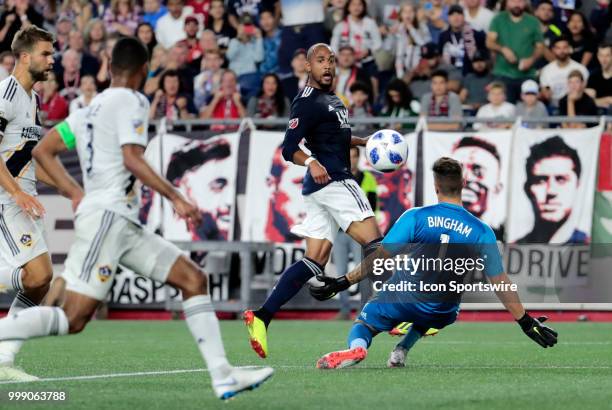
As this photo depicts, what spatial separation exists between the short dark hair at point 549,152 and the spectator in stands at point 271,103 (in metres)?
3.81

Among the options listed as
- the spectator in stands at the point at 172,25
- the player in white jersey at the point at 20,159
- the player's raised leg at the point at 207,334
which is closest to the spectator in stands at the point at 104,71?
the spectator in stands at the point at 172,25

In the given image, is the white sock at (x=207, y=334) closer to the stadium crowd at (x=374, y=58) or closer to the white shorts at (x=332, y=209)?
the white shorts at (x=332, y=209)

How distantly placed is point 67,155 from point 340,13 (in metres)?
5.07

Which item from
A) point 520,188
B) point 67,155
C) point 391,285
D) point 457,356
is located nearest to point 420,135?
point 520,188

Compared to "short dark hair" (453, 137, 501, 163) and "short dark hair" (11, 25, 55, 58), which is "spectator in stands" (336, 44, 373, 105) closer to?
"short dark hair" (453, 137, 501, 163)

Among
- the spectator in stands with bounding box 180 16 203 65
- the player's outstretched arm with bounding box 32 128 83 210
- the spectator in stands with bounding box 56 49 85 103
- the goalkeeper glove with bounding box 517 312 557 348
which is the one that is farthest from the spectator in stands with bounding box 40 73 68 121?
the player's outstretched arm with bounding box 32 128 83 210

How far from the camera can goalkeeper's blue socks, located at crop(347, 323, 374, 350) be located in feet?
31.8

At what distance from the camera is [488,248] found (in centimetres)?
948

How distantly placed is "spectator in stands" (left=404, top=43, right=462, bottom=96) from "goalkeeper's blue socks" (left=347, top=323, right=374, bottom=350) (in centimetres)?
1071

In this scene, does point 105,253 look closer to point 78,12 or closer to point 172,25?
point 172,25

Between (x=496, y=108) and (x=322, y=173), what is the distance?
29.1ft

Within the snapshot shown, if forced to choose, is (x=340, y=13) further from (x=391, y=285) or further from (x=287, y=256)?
(x=391, y=285)

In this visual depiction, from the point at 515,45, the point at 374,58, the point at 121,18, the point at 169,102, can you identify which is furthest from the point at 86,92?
the point at 515,45

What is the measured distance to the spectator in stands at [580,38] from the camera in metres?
20.1
